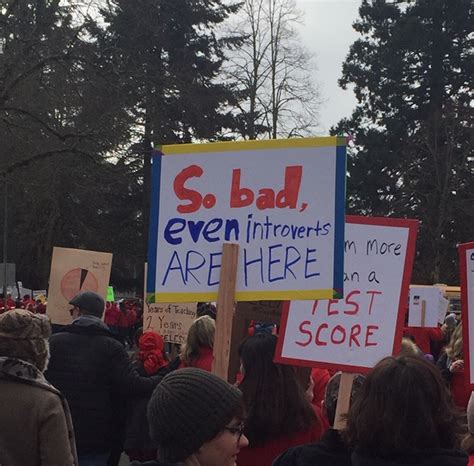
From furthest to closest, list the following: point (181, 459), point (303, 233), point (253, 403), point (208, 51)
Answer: point (208, 51) < point (303, 233) < point (253, 403) < point (181, 459)

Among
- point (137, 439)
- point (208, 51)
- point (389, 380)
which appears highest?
point (208, 51)

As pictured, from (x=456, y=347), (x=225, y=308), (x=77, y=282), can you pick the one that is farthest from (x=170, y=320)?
(x=225, y=308)

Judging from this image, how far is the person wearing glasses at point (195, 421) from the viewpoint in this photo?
2.15 meters

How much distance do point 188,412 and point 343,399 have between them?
119 centimetres

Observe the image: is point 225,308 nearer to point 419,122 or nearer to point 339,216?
point 339,216

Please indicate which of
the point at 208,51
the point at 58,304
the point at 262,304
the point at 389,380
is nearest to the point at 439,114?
the point at 208,51

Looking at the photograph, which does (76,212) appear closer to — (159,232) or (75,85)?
(75,85)

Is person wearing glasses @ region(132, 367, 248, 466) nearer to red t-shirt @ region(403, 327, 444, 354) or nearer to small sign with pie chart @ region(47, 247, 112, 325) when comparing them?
small sign with pie chart @ region(47, 247, 112, 325)

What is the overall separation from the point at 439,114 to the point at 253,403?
3544 centimetres

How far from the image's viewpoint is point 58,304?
799cm

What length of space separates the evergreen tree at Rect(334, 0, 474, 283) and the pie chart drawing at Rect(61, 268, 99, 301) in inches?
1165

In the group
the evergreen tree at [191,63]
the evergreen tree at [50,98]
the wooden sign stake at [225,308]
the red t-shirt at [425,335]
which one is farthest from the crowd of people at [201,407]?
the evergreen tree at [191,63]

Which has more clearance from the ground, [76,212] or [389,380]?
[76,212]

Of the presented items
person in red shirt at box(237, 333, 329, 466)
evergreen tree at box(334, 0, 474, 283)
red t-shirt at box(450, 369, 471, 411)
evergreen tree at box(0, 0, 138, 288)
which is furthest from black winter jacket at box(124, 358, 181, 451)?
evergreen tree at box(334, 0, 474, 283)
